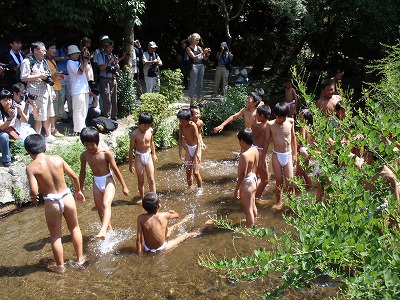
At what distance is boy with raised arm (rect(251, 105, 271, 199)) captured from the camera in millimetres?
7688

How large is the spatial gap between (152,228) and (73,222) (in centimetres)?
105

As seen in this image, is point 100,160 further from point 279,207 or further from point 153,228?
point 279,207

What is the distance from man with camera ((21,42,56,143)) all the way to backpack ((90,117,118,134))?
3.76 feet

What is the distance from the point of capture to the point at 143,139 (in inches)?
309

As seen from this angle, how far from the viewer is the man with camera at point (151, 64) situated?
1273 centimetres

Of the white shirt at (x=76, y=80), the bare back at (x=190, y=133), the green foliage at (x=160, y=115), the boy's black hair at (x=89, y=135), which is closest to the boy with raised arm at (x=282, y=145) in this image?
the bare back at (x=190, y=133)

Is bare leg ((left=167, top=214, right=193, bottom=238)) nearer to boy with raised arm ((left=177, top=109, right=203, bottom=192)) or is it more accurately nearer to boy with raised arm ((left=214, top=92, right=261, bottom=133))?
boy with raised arm ((left=177, top=109, right=203, bottom=192))

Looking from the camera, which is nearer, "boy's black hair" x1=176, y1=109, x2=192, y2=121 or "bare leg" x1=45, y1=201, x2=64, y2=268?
"bare leg" x1=45, y1=201, x2=64, y2=268

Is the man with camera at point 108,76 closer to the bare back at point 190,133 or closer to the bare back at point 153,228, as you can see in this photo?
the bare back at point 190,133

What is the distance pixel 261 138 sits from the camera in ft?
25.8

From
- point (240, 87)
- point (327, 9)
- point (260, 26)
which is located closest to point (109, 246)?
point (240, 87)

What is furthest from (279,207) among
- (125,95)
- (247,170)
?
(125,95)

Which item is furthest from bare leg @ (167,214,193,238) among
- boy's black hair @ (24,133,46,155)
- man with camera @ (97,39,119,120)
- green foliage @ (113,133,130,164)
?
man with camera @ (97,39,119,120)

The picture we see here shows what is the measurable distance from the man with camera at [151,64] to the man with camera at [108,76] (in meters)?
1.42
